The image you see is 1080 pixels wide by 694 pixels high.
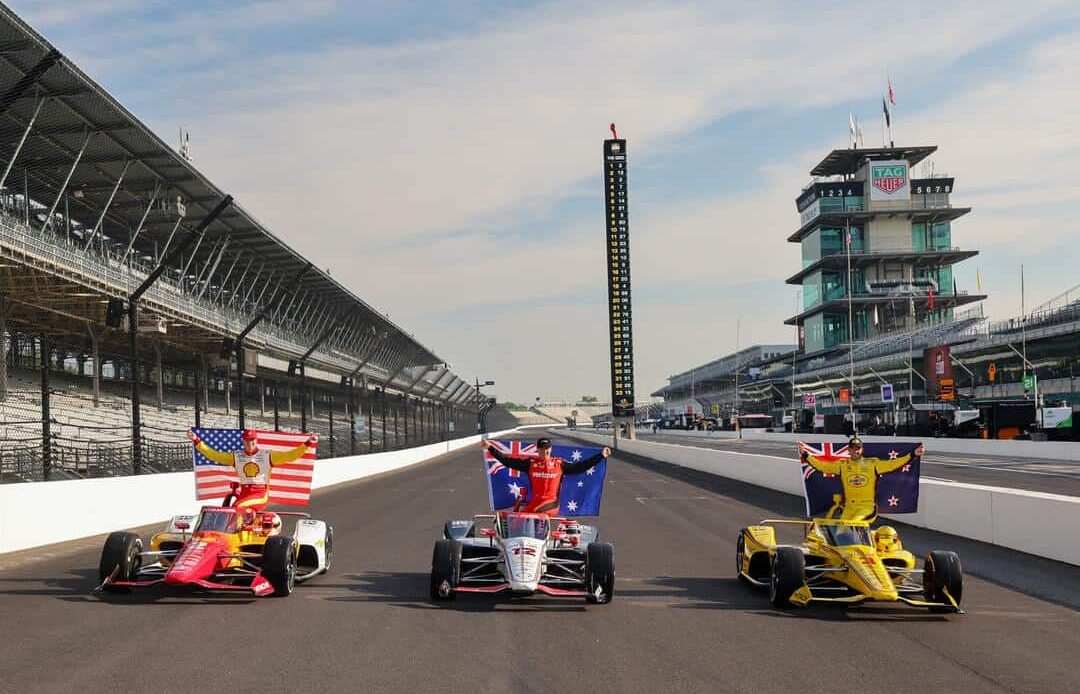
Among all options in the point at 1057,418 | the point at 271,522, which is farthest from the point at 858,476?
the point at 1057,418

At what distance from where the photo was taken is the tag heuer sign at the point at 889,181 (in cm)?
13638

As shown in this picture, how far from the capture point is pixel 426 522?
68.8ft

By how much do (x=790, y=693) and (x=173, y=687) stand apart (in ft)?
13.9

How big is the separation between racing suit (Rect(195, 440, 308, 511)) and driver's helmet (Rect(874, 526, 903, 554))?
6905mm

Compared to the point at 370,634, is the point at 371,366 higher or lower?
higher

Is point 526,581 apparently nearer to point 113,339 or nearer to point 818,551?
point 818,551

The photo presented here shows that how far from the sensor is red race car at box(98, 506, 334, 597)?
1123 cm

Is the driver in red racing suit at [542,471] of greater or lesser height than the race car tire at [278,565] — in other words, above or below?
above

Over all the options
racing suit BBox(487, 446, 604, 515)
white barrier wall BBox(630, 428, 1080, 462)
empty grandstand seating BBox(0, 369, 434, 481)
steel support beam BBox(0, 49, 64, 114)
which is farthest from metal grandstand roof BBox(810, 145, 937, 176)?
racing suit BBox(487, 446, 604, 515)

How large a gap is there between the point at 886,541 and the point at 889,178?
134m

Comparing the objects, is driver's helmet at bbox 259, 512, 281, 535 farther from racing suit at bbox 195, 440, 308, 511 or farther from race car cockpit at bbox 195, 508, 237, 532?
race car cockpit at bbox 195, 508, 237, 532

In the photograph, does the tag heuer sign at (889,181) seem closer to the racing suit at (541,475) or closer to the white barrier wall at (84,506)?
the white barrier wall at (84,506)

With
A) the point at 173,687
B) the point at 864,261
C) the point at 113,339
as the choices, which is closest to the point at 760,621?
the point at 173,687

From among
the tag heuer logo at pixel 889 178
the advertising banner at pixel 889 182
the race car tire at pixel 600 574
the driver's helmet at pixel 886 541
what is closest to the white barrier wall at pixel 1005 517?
the driver's helmet at pixel 886 541
